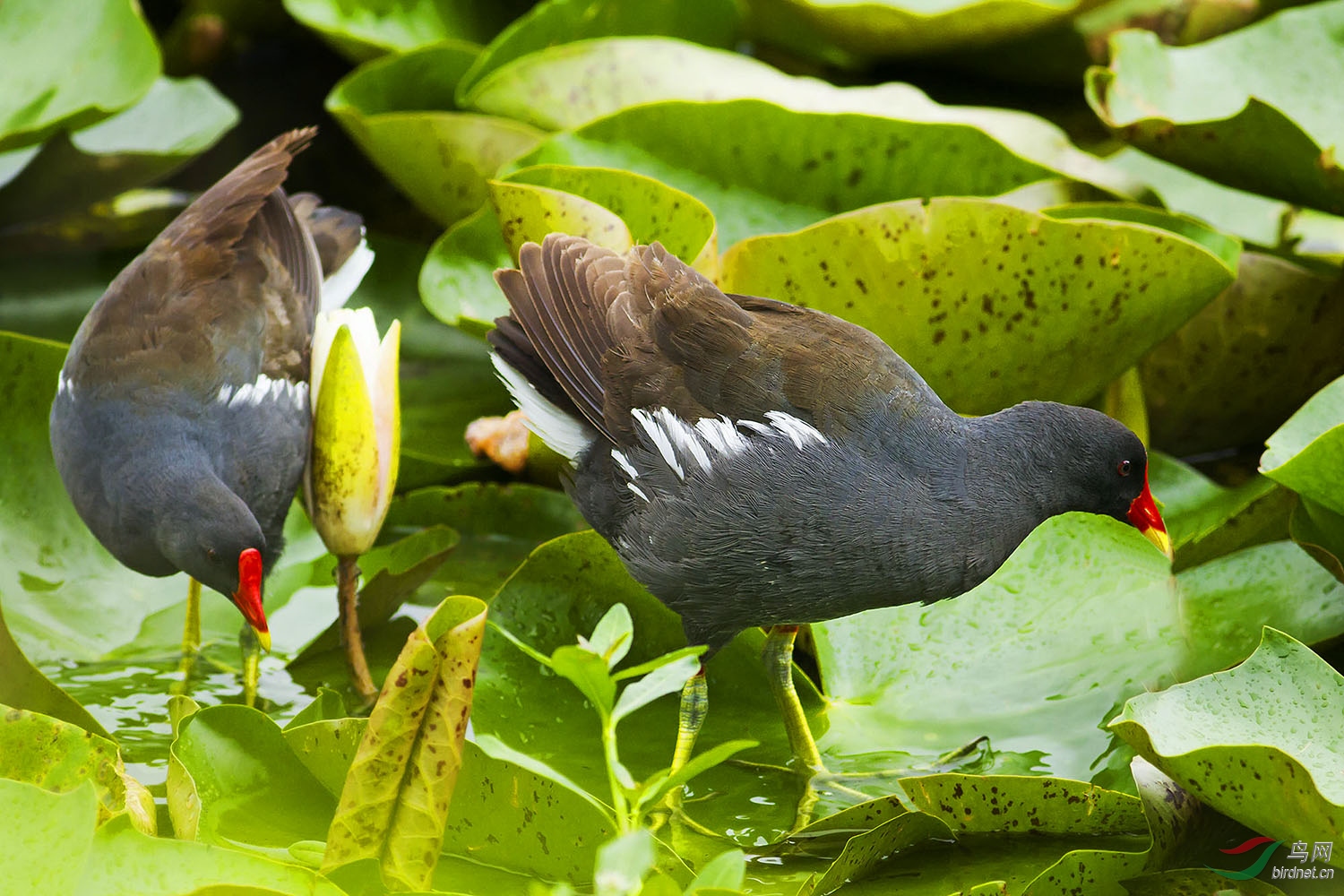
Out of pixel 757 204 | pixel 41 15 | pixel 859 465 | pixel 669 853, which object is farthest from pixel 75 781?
pixel 41 15

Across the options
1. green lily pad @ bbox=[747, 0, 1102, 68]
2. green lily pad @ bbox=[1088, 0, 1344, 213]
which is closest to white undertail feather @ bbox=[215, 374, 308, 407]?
green lily pad @ bbox=[747, 0, 1102, 68]

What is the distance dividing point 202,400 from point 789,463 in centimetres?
95

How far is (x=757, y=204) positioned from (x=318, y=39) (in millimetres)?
1623

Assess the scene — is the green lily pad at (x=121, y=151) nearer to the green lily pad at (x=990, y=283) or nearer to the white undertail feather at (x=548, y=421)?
the white undertail feather at (x=548, y=421)

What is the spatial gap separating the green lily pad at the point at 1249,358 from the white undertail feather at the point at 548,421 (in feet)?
3.36

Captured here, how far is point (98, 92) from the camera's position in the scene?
Answer: 246 cm

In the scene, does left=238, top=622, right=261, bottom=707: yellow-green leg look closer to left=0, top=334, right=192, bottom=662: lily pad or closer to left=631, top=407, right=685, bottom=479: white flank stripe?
left=0, top=334, right=192, bottom=662: lily pad

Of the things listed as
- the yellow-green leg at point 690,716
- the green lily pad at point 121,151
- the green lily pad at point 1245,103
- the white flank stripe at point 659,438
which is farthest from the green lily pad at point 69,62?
the green lily pad at point 1245,103

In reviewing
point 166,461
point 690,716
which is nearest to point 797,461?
point 690,716

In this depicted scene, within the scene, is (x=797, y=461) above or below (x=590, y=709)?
above

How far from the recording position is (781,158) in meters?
2.24

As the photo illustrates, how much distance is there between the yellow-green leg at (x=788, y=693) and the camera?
1.69 m

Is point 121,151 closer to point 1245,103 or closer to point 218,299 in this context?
point 218,299

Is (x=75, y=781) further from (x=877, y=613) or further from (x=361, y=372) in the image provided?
(x=877, y=613)
